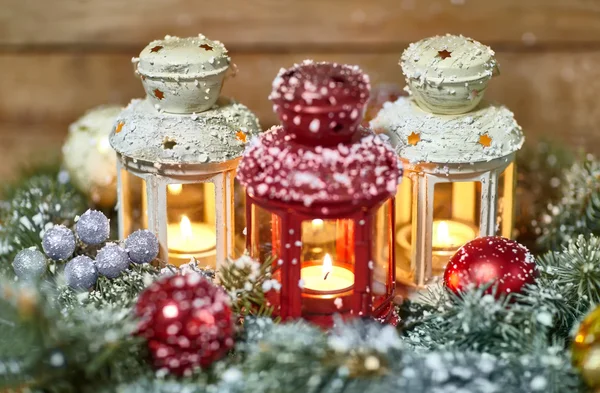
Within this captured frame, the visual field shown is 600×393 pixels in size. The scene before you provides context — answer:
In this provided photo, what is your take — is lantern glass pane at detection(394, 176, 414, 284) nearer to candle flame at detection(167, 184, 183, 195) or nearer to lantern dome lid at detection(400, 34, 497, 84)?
lantern dome lid at detection(400, 34, 497, 84)

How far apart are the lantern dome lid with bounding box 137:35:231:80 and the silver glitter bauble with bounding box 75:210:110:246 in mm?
201

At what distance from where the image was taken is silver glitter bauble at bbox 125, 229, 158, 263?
1.05 meters

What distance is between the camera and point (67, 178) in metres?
1.39

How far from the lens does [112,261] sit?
1.03 metres

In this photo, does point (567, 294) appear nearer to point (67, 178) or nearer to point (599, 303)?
point (599, 303)

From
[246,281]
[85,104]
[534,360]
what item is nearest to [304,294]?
[246,281]

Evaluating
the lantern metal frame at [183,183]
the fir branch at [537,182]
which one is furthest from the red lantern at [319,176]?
the fir branch at [537,182]

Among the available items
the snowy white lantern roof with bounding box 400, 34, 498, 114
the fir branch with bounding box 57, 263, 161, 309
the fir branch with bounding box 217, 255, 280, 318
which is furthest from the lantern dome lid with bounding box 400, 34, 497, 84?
the fir branch with bounding box 57, 263, 161, 309

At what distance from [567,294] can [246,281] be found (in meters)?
0.39

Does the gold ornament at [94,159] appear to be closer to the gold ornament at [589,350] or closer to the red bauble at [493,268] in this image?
the red bauble at [493,268]

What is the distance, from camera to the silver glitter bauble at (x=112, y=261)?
1.03 m

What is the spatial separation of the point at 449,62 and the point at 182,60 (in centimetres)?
34

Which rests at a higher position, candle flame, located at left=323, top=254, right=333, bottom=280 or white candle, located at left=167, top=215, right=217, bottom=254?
candle flame, located at left=323, top=254, right=333, bottom=280

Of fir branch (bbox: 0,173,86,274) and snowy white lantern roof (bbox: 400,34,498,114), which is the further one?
fir branch (bbox: 0,173,86,274)
